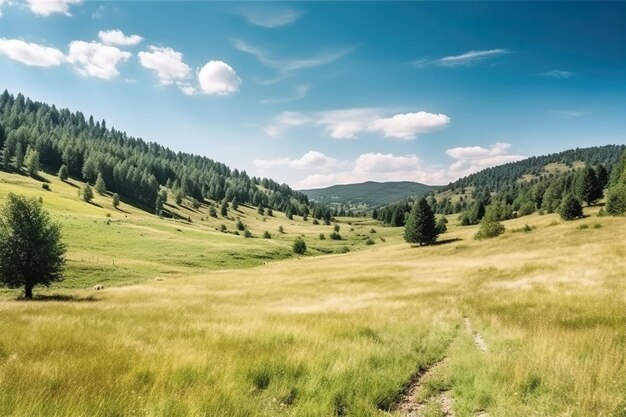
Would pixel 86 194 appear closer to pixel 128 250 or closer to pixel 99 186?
pixel 99 186

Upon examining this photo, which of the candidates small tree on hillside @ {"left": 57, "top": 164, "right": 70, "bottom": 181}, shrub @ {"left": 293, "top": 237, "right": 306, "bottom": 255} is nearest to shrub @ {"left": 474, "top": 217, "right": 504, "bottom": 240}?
shrub @ {"left": 293, "top": 237, "right": 306, "bottom": 255}

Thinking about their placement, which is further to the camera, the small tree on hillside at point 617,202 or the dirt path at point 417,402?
the small tree on hillside at point 617,202

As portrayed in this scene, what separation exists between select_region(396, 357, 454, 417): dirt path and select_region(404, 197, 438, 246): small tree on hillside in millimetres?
76910

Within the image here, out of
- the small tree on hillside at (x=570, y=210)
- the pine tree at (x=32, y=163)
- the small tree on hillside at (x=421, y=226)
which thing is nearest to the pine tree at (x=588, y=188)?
the small tree on hillside at (x=570, y=210)

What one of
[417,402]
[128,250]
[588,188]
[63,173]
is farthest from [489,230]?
[63,173]

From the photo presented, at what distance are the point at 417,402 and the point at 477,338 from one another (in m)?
6.80

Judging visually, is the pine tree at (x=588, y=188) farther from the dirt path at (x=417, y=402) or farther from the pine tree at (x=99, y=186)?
the pine tree at (x=99, y=186)

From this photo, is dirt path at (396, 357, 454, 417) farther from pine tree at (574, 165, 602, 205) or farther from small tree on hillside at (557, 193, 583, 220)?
pine tree at (574, 165, 602, 205)

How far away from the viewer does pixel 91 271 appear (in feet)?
168

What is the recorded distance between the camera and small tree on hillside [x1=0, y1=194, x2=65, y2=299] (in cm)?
3173

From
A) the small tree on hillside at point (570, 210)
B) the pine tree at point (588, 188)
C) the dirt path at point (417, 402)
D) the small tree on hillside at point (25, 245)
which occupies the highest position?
the pine tree at point (588, 188)

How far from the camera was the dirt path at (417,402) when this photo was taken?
7066mm

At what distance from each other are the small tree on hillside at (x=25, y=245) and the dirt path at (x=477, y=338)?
32.9 meters

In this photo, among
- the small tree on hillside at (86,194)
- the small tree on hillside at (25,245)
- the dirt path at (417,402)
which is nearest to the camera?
the dirt path at (417,402)
